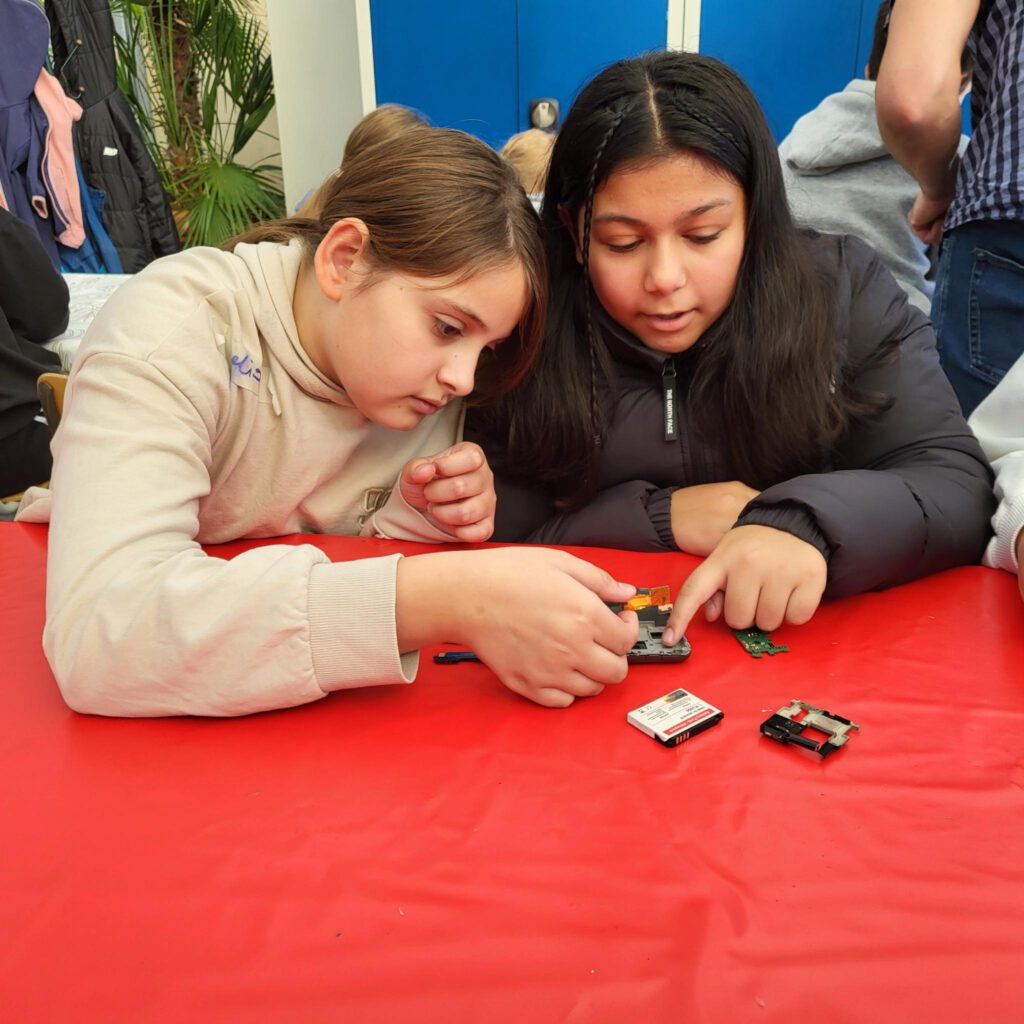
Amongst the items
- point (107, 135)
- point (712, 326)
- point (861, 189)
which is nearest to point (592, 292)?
point (712, 326)

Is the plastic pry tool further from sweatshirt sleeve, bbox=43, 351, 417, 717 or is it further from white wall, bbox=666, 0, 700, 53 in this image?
white wall, bbox=666, 0, 700, 53

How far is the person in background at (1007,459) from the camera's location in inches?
34.4

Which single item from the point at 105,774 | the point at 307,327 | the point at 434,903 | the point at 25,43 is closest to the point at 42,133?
the point at 25,43

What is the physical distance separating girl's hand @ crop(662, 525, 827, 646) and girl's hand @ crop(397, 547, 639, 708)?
0.38 ft

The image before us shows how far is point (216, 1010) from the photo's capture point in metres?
0.41

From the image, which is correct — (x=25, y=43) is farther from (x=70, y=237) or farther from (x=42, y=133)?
(x=70, y=237)

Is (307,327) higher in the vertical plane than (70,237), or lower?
higher

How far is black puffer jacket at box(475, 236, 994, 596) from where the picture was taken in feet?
2.78

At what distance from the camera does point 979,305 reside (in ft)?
3.83

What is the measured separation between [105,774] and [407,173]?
2.13ft

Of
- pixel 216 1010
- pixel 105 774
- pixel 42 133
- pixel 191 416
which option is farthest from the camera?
pixel 42 133

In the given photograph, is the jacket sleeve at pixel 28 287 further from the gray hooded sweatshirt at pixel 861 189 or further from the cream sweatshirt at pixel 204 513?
the gray hooded sweatshirt at pixel 861 189

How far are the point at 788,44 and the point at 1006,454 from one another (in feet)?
9.02

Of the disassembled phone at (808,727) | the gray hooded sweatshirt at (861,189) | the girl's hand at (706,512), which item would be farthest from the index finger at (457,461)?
the gray hooded sweatshirt at (861,189)
